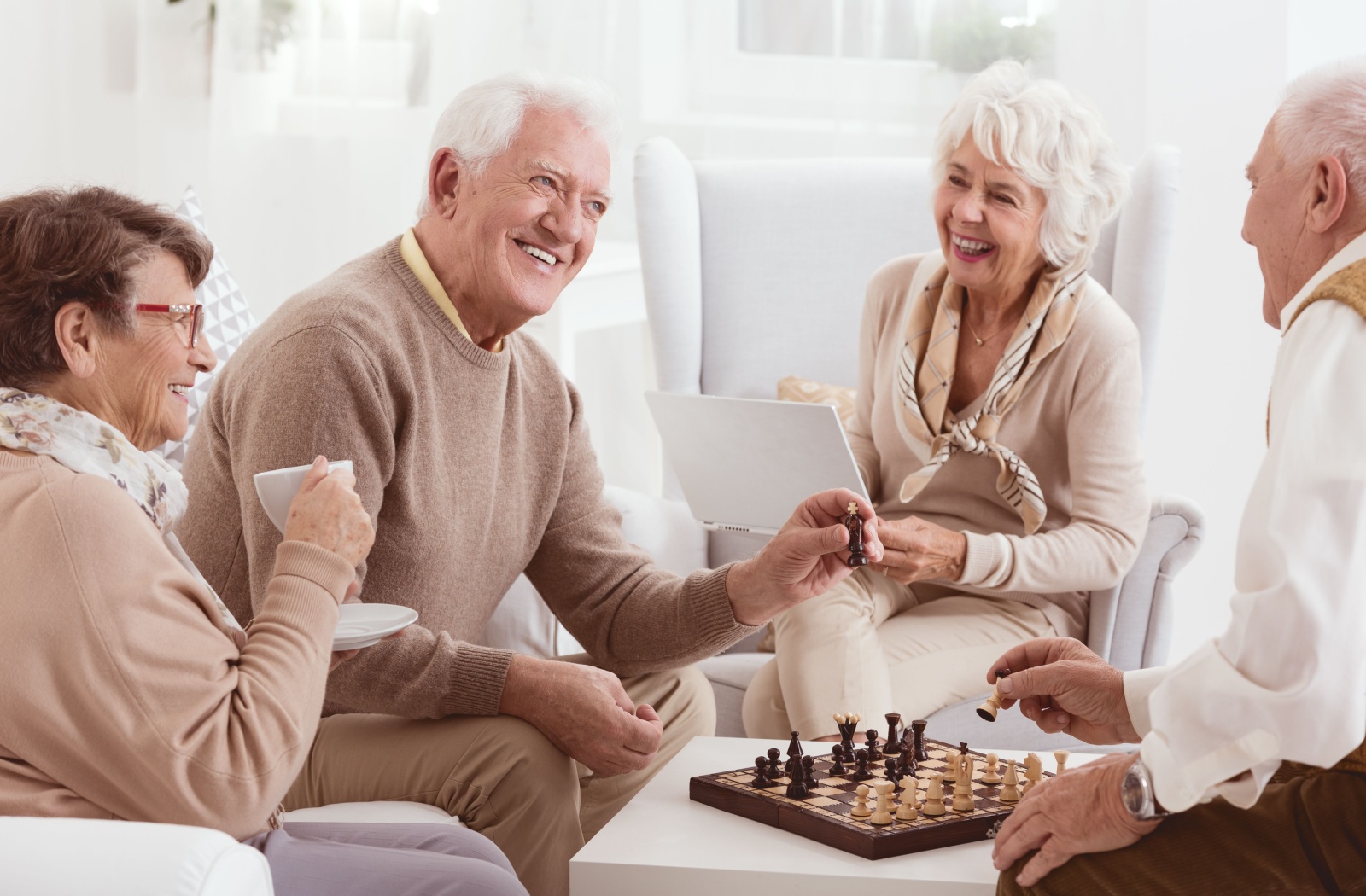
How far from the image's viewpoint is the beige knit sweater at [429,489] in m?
1.75

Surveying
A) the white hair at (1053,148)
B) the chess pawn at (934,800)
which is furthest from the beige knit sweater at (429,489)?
the white hair at (1053,148)

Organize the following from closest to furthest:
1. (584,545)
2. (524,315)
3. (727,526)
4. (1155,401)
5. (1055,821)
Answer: (1055,821) → (524,315) → (584,545) → (727,526) → (1155,401)

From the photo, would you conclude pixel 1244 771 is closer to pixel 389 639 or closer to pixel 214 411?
pixel 389 639

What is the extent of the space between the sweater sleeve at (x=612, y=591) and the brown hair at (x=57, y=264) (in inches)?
35.1

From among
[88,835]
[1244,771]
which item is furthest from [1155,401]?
[88,835]

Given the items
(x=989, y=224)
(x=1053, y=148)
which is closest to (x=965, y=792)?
(x=989, y=224)

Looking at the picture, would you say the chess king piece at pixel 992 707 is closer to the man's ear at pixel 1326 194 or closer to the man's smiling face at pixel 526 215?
the man's ear at pixel 1326 194

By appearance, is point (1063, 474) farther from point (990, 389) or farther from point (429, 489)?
point (429, 489)

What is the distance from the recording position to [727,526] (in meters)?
2.46

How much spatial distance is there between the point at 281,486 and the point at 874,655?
1129 mm

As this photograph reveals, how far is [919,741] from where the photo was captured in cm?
170

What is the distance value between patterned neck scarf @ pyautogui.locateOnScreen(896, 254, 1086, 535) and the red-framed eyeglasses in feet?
4.57

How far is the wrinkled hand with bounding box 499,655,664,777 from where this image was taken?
1779 mm

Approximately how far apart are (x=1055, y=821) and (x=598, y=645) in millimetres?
949
